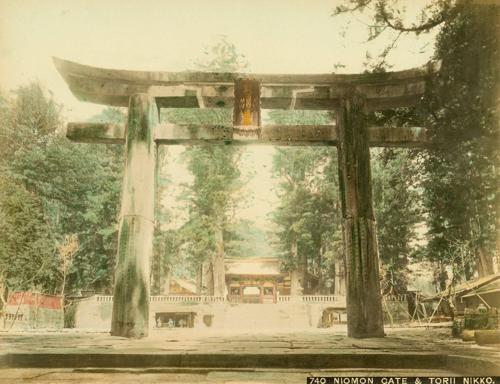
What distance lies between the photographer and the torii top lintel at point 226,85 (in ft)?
21.9

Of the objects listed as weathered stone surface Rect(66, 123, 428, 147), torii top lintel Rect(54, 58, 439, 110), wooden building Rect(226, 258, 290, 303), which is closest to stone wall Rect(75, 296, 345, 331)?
wooden building Rect(226, 258, 290, 303)

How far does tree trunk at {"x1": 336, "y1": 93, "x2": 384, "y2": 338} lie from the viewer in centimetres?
586

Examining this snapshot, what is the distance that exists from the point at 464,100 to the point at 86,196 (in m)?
25.8

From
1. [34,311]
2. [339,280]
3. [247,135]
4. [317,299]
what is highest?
[247,135]

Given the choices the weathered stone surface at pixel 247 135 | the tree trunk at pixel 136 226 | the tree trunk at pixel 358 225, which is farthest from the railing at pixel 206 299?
the tree trunk at pixel 358 225

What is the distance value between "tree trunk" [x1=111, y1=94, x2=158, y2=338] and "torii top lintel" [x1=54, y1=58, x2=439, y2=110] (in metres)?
0.30

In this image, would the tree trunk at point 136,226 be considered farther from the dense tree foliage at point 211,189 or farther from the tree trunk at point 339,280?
the tree trunk at point 339,280

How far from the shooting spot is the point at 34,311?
19.8 m

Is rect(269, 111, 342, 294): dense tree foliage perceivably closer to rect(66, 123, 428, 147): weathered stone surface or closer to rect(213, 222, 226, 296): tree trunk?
rect(213, 222, 226, 296): tree trunk

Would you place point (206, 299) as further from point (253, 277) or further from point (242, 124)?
point (242, 124)

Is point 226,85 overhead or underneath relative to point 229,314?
overhead

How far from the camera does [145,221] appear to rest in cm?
621

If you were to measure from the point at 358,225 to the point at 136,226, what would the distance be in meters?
3.35

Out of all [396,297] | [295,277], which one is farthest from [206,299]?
[295,277]
